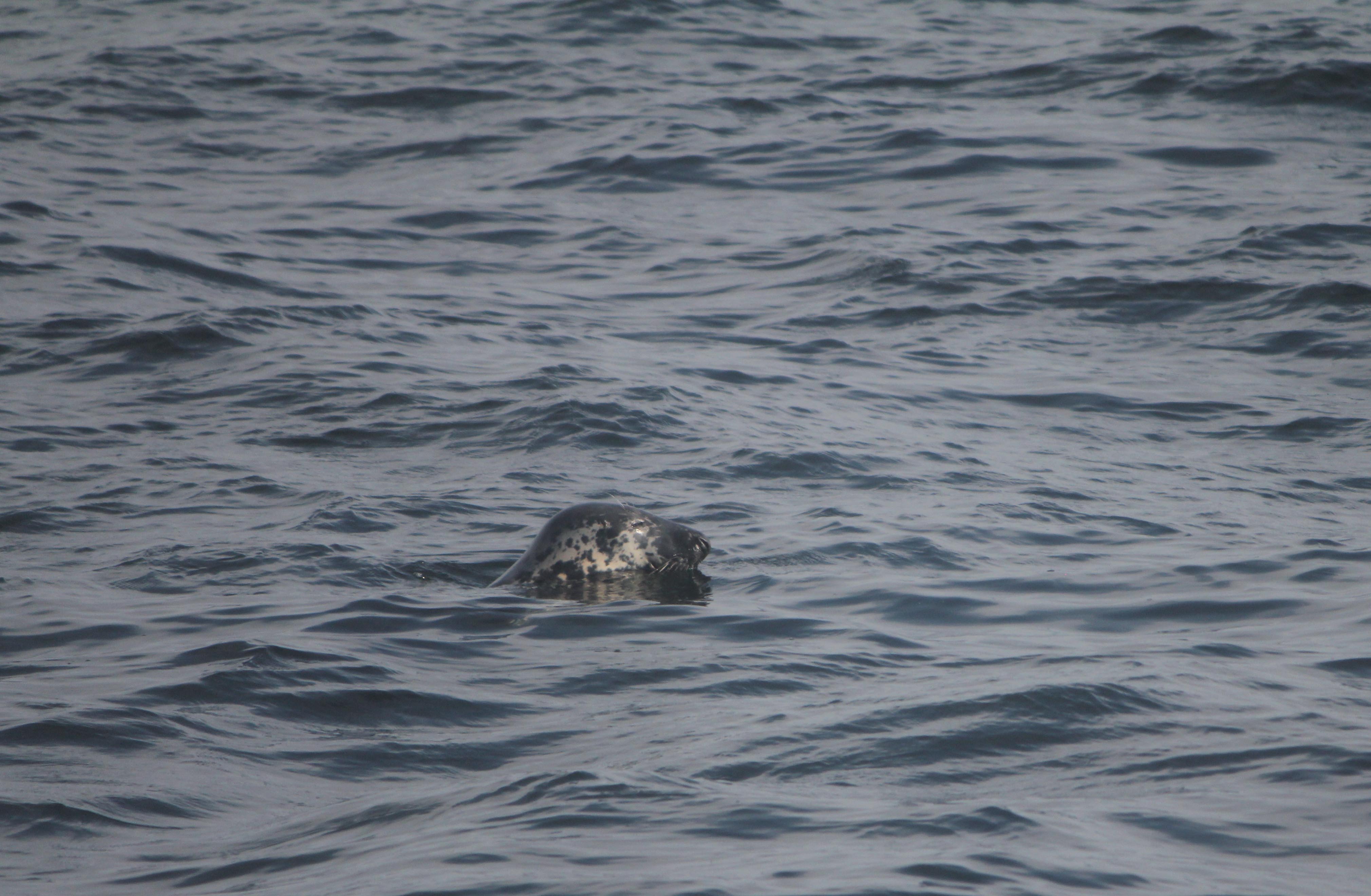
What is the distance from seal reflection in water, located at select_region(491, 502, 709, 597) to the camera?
28.0ft

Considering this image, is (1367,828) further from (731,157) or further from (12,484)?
(731,157)

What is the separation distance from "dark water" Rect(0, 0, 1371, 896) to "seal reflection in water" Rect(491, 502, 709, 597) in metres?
0.24

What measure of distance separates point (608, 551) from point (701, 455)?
2.27 metres

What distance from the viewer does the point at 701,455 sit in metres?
10.8

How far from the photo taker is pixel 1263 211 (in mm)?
15711

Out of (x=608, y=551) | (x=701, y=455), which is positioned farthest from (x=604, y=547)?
(x=701, y=455)

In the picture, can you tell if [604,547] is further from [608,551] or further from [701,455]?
[701,455]

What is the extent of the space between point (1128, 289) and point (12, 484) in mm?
8954

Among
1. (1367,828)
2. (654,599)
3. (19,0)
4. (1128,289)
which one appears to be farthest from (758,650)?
(19,0)

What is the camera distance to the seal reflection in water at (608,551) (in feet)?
28.0

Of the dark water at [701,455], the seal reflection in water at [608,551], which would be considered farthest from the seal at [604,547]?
the dark water at [701,455]

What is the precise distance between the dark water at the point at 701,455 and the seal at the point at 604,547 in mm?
268

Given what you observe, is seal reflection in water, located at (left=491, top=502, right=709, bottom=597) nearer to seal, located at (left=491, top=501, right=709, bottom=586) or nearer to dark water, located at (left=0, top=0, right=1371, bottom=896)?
seal, located at (left=491, top=501, right=709, bottom=586)

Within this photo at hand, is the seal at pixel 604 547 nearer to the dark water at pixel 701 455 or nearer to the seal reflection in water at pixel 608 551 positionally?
the seal reflection in water at pixel 608 551
